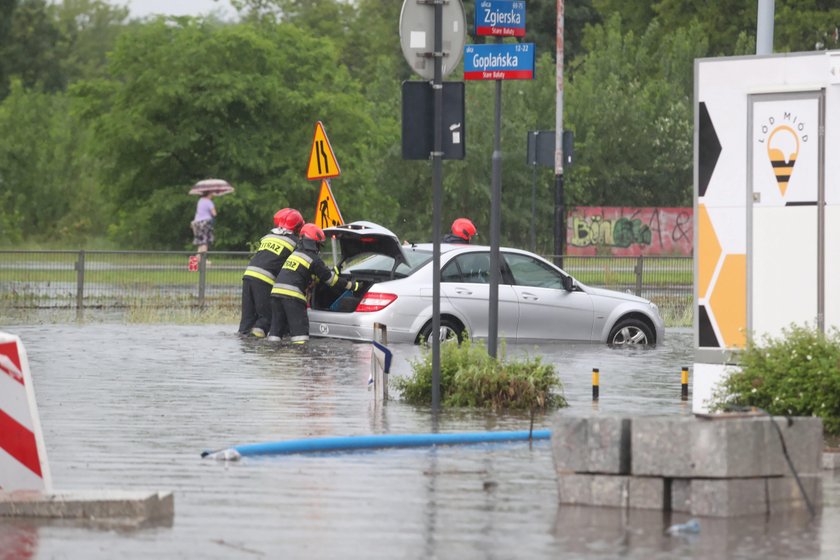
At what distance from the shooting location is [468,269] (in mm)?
20609

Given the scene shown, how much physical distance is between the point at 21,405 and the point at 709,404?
514cm

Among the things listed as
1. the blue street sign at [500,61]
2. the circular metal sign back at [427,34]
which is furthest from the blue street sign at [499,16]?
the circular metal sign back at [427,34]

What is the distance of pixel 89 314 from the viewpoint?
27.2m

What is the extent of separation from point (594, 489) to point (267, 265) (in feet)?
40.3

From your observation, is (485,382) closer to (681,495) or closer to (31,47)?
(681,495)

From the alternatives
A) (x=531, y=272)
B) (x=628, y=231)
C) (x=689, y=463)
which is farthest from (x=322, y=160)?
(x=628, y=231)

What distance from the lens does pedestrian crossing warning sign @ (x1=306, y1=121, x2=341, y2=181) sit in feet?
68.1

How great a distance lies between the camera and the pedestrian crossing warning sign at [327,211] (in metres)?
21.6

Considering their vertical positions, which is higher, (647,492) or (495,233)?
(495,233)

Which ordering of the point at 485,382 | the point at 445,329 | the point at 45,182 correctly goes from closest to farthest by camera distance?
the point at 485,382 < the point at 445,329 < the point at 45,182

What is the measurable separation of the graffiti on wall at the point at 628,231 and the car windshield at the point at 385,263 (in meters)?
33.0

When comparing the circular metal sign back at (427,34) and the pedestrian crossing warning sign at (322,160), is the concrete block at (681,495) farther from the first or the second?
the pedestrian crossing warning sign at (322,160)

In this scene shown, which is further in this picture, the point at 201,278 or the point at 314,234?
the point at 201,278

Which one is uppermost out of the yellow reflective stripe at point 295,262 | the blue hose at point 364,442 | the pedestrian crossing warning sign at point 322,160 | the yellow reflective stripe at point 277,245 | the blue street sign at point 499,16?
the blue street sign at point 499,16
